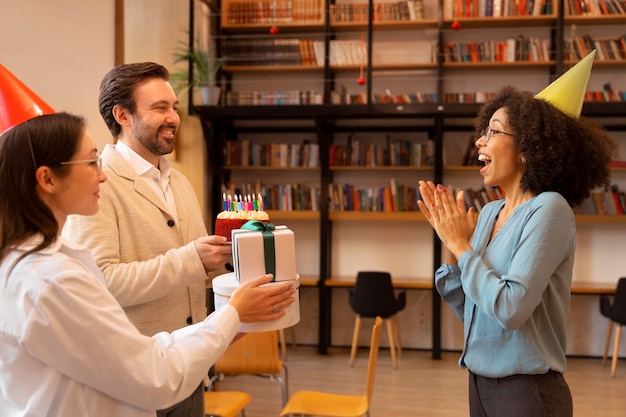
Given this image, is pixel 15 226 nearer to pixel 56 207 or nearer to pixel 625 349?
pixel 56 207

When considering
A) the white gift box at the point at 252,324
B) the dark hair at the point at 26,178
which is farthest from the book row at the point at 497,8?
the dark hair at the point at 26,178

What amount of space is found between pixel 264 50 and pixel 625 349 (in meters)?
4.75

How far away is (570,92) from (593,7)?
4.72 metres

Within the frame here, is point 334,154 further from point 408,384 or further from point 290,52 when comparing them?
point 408,384

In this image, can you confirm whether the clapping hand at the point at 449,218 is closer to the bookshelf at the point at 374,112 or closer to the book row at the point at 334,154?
the bookshelf at the point at 374,112

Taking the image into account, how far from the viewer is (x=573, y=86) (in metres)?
1.78

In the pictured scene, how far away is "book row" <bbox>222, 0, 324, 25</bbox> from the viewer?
6.19 m

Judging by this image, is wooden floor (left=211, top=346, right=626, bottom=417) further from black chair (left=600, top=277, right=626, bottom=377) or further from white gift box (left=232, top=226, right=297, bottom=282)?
white gift box (left=232, top=226, right=297, bottom=282)

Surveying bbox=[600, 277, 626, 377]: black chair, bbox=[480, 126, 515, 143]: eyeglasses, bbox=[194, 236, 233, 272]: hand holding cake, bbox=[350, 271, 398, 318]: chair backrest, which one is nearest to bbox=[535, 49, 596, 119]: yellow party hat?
bbox=[480, 126, 515, 143]: eyeglasses

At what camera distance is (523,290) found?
1498 mm

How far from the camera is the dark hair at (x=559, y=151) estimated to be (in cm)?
165

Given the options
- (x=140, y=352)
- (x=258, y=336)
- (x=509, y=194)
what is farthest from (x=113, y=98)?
(x=258, y=336)

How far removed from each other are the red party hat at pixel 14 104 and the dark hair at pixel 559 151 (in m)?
1.37

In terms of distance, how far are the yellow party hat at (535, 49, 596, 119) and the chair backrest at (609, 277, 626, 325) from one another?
4046 millimetres
